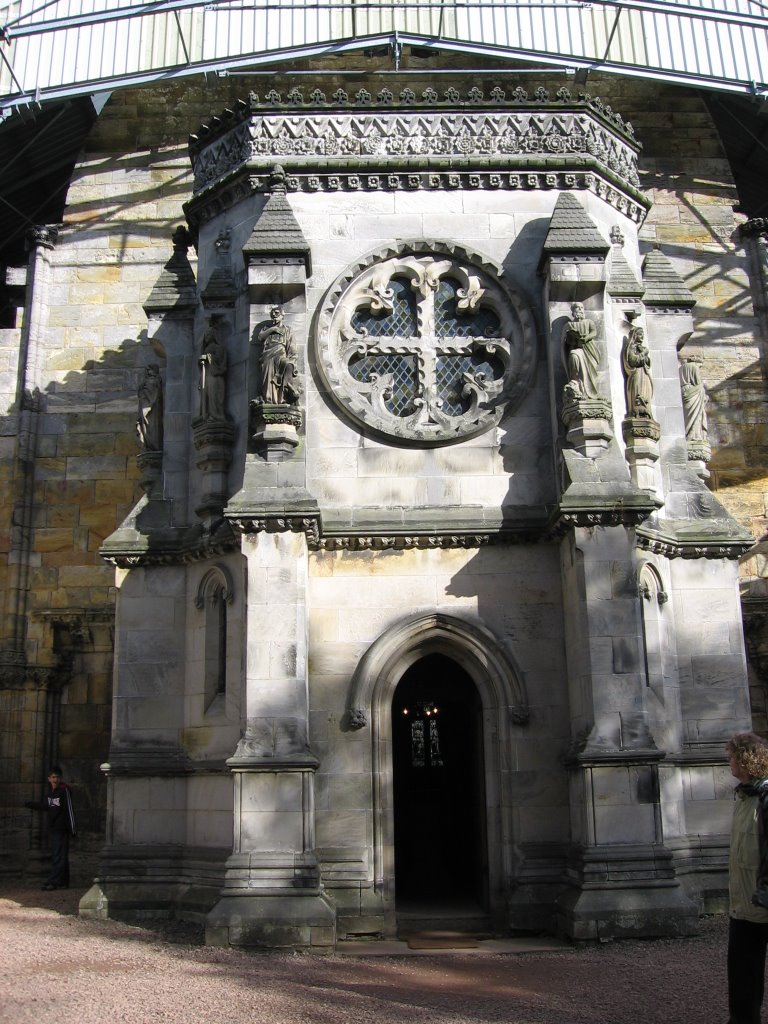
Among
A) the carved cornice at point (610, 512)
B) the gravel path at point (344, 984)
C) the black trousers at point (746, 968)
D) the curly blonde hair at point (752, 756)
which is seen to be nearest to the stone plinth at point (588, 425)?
the carved cornice at point (610, 512)

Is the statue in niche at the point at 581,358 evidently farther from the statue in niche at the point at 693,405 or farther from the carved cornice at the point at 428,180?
the statue in niche at the point at 693,405

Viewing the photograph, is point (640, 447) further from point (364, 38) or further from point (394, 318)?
point (364, 38)

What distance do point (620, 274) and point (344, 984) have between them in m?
9.71

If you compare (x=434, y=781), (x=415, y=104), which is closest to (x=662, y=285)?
(x=415, y=104)

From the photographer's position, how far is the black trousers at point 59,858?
16.2m

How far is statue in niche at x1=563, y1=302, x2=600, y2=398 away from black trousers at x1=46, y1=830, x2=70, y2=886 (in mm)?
10171

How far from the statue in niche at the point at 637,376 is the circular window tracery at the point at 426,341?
1349 mm

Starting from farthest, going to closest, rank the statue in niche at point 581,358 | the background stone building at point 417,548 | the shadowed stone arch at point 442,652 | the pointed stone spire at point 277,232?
1. the pointed stone spire at point 277,232
2. the statue in niche at point 581,358
3. the shadowed stone arch at point 442,652
4. the background stone building at point 417,548

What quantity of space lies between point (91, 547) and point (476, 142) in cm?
983

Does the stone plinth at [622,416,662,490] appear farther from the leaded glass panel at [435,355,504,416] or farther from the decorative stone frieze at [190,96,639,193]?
the decorative stone frieze at [190,96,639,193]

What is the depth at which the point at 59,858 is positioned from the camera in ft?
53.4

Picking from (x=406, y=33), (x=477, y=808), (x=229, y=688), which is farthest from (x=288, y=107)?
(x=477, y=808)

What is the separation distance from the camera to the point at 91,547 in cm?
1911

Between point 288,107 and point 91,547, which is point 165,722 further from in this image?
point 288,107
